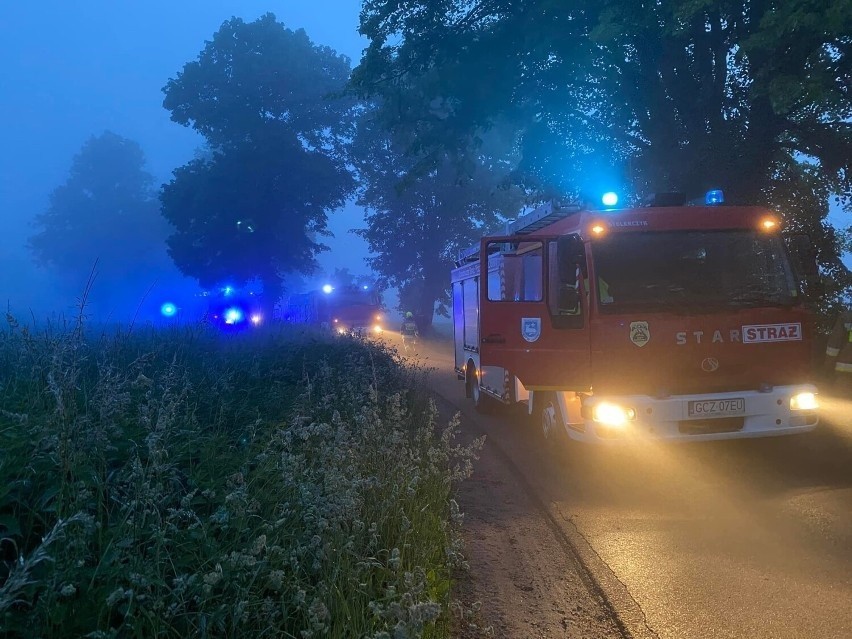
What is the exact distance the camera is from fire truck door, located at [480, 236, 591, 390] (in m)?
7.17

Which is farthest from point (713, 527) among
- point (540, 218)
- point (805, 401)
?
point (540, 218)

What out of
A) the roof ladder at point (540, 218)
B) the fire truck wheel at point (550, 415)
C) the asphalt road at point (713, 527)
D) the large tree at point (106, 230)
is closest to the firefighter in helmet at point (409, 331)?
the roof ladder at point (540, 218)

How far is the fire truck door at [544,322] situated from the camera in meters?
7.17

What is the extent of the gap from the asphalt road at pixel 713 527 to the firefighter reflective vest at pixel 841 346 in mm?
4186

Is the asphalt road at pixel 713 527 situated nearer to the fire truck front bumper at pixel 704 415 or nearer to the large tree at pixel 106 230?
the fire truck front bumper at pixel 704 415

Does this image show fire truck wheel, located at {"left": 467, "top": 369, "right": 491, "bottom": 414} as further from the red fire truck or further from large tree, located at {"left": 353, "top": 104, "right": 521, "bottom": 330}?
large tree, located at {"left": 353, "top": 104, "right": 521, "bottom": 330}

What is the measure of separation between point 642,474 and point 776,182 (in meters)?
10.9

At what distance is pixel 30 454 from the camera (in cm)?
362

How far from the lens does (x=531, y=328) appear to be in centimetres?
775

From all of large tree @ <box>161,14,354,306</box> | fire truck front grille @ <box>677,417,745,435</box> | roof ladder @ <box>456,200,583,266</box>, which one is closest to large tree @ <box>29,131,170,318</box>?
large tree @ <box>161,14,354,306</box>

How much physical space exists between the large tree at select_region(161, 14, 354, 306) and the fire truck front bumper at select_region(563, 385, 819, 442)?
33016 mm

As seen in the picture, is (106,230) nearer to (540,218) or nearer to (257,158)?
(257,158)

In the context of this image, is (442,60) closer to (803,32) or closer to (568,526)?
(803,32)

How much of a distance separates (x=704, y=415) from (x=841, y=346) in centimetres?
819
